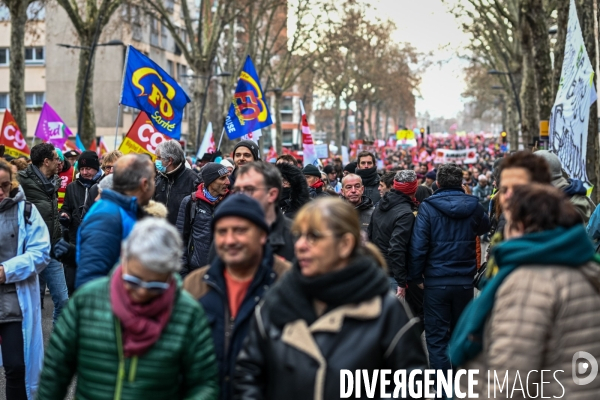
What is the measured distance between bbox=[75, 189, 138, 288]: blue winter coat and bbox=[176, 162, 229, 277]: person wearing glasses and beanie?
2.52 m

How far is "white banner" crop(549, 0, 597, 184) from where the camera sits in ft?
34.3

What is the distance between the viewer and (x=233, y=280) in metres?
4.30

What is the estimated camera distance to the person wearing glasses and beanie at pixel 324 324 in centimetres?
376

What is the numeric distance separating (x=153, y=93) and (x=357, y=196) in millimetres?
4535

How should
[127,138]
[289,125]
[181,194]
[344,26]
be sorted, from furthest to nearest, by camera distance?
[289,125]
[344,26]
[127,138]
[181,194]

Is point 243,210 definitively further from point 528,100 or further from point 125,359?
point 528,100

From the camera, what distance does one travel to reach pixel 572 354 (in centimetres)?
363

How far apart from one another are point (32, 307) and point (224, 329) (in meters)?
2.82

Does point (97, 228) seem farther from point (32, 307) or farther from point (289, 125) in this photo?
point (289, 125)

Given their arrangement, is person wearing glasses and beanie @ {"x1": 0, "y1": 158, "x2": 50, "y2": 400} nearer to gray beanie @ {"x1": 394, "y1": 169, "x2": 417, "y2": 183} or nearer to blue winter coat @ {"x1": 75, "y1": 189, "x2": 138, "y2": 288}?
blue winter coat @ {"x1": 75, "y1": 189, "x2": 138, "y2": 288}

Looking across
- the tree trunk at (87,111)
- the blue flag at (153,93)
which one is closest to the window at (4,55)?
the tree trunk at (87,111)

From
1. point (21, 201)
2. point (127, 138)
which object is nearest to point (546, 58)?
point (127, 138)

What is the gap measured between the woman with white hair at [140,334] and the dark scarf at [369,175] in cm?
780

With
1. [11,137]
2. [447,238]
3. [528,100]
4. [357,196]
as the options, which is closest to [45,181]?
[357,196]
